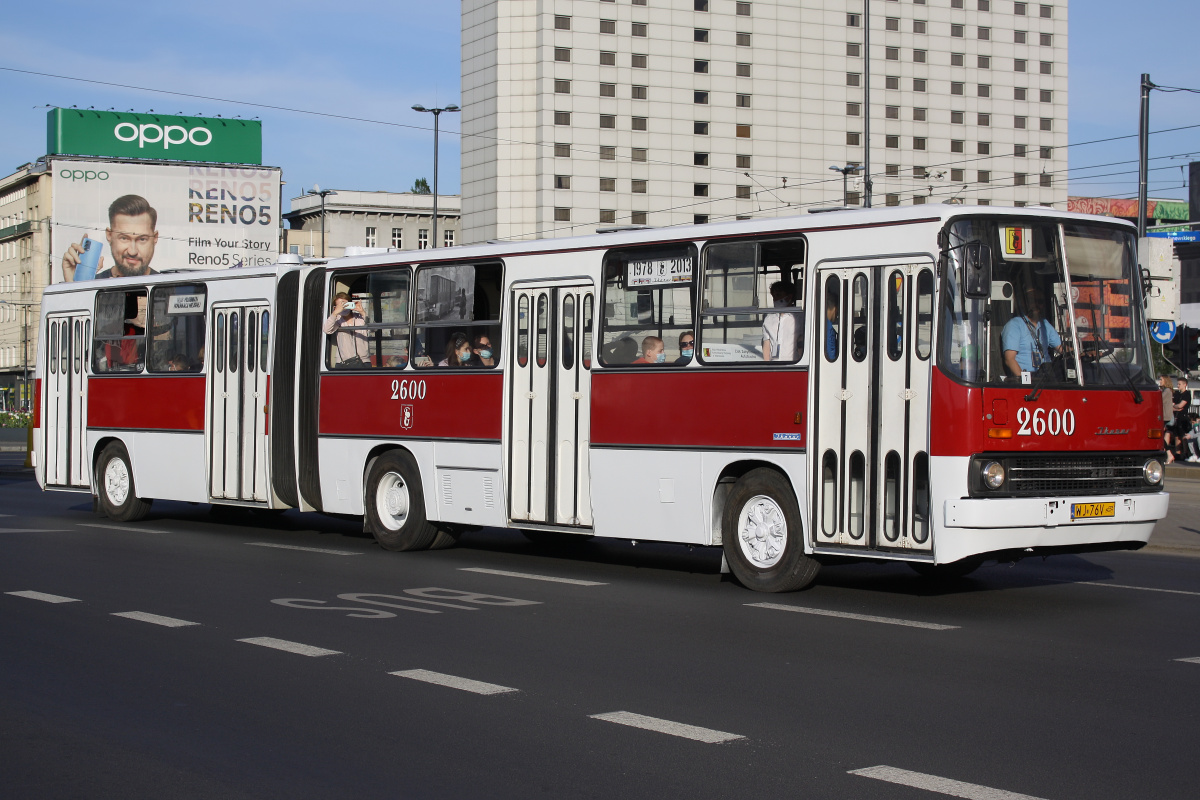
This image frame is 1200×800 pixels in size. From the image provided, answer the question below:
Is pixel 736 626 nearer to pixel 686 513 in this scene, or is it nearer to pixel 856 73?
pixel 686 513

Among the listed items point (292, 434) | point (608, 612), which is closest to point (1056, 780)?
point (608, 612)

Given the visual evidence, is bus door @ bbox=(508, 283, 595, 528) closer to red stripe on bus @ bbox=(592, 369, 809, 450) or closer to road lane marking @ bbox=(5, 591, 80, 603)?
red stripe on bus @ bbox=(592, 369, 809, 450)

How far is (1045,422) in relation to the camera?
10938mm

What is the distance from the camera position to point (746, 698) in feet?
25.3

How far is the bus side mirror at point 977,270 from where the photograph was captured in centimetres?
1083

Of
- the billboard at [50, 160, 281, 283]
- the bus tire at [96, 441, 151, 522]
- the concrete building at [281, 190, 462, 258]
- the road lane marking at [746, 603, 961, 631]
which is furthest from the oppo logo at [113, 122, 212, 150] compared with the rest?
the road lane marking at [746, 603, 961, 631]

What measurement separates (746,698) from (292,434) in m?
10.3

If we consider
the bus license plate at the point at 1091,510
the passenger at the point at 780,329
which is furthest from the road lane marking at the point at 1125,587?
the passenger at the point at 780,329

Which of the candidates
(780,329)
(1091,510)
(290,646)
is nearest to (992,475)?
(1091,510)

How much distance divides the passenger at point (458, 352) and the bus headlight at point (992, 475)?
5.86 metres

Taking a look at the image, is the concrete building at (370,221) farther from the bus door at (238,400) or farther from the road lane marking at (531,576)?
the road lane marking at (531,576)

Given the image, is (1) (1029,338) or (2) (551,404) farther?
(2) (551,404)

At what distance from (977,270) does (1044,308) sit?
671 mm

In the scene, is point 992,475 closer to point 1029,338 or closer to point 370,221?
point 1029,338
